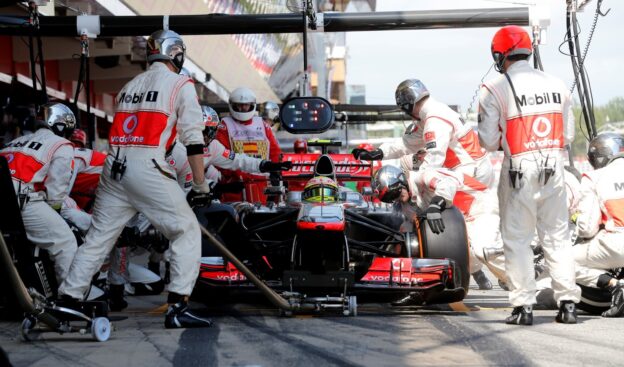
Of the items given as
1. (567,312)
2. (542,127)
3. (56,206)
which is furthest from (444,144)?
(56,206)

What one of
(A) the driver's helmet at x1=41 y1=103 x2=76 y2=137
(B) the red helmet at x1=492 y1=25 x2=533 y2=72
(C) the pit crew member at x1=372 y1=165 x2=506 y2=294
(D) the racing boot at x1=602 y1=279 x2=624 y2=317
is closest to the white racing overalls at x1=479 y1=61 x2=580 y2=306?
(B) the red helmet at x1=492 y1=25 x2=533 y2=72

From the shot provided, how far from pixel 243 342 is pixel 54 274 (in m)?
2.23

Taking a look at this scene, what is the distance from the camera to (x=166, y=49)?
314 inches

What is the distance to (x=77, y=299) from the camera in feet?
24.6

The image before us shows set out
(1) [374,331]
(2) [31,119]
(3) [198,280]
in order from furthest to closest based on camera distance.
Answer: (2) [31,119] < (3) [198,280] < (1) [374,331]

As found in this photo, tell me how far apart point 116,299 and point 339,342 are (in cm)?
292

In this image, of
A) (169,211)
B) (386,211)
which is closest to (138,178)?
(169,211)

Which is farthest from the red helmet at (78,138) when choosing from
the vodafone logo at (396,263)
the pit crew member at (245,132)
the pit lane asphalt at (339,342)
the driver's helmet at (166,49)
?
the vodafone logo at (396,263)

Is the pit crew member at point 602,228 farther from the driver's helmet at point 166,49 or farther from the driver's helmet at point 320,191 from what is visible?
the driver's helmet at point 166,49

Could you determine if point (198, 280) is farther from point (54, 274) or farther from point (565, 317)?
point (565, 317)

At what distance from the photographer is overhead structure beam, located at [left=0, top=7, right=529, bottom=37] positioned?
40.1ft

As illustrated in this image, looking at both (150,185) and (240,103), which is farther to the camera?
(240,103)

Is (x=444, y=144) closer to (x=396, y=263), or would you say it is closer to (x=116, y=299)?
(x=396, y=263)

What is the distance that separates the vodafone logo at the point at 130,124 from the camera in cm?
765
